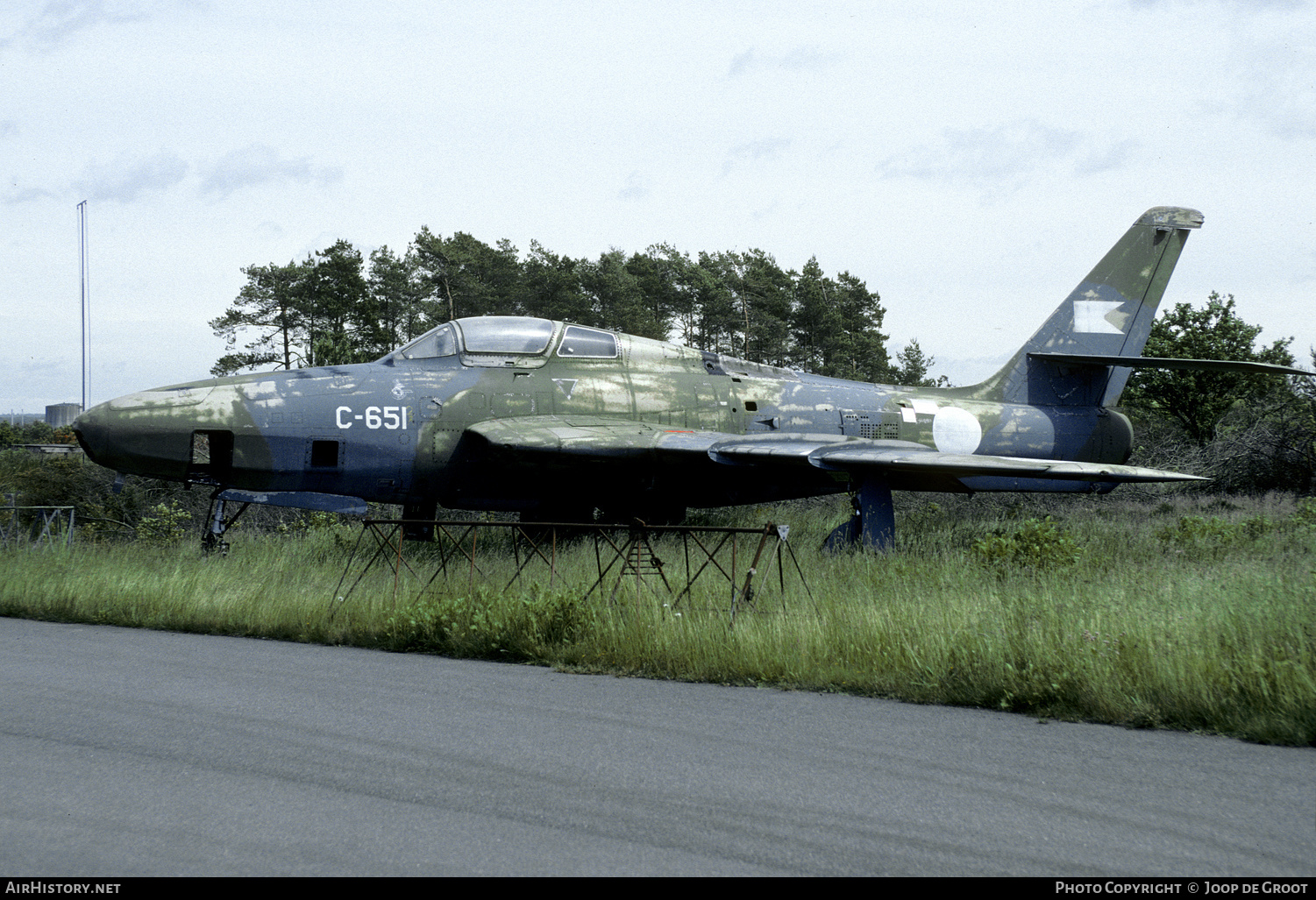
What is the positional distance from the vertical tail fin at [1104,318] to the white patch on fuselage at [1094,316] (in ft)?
0.05

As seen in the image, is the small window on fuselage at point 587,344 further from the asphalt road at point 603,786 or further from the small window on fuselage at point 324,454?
the asphalt road at point 603,786

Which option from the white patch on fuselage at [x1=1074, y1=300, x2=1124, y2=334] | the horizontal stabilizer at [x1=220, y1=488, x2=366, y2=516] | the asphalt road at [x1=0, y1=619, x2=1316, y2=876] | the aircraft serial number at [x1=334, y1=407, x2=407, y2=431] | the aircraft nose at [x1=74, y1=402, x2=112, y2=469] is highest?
the white patch on fuselage at [x1=1074, y1=300, x2=1124, y2=334]

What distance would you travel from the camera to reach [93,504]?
1038 inches

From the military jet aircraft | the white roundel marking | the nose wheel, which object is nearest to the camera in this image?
the military jet aircraft

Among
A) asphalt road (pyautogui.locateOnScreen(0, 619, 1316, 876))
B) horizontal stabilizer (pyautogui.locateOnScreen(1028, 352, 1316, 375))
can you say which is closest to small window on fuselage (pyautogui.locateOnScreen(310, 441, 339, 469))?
asphalt road (pyautogui.locateOnScreen(0, 619, 1316, 876))

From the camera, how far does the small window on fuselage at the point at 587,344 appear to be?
1416cm

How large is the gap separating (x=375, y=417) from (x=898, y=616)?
25.7 feet

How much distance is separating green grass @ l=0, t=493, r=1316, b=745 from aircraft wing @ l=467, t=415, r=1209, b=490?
1.08 m

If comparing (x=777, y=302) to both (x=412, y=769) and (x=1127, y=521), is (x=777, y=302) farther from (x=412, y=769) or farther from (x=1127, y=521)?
(x=412, y=769)

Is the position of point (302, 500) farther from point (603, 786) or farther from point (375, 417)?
point (603, 786)

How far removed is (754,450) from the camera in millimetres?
12531

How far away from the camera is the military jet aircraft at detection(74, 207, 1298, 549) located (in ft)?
39.3

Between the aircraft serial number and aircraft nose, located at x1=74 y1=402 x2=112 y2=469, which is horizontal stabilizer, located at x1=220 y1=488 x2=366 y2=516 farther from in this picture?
aircraft nose, located at x1=74 y1=402 x2=112 y2=469

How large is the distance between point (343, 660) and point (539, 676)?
1.98 m
